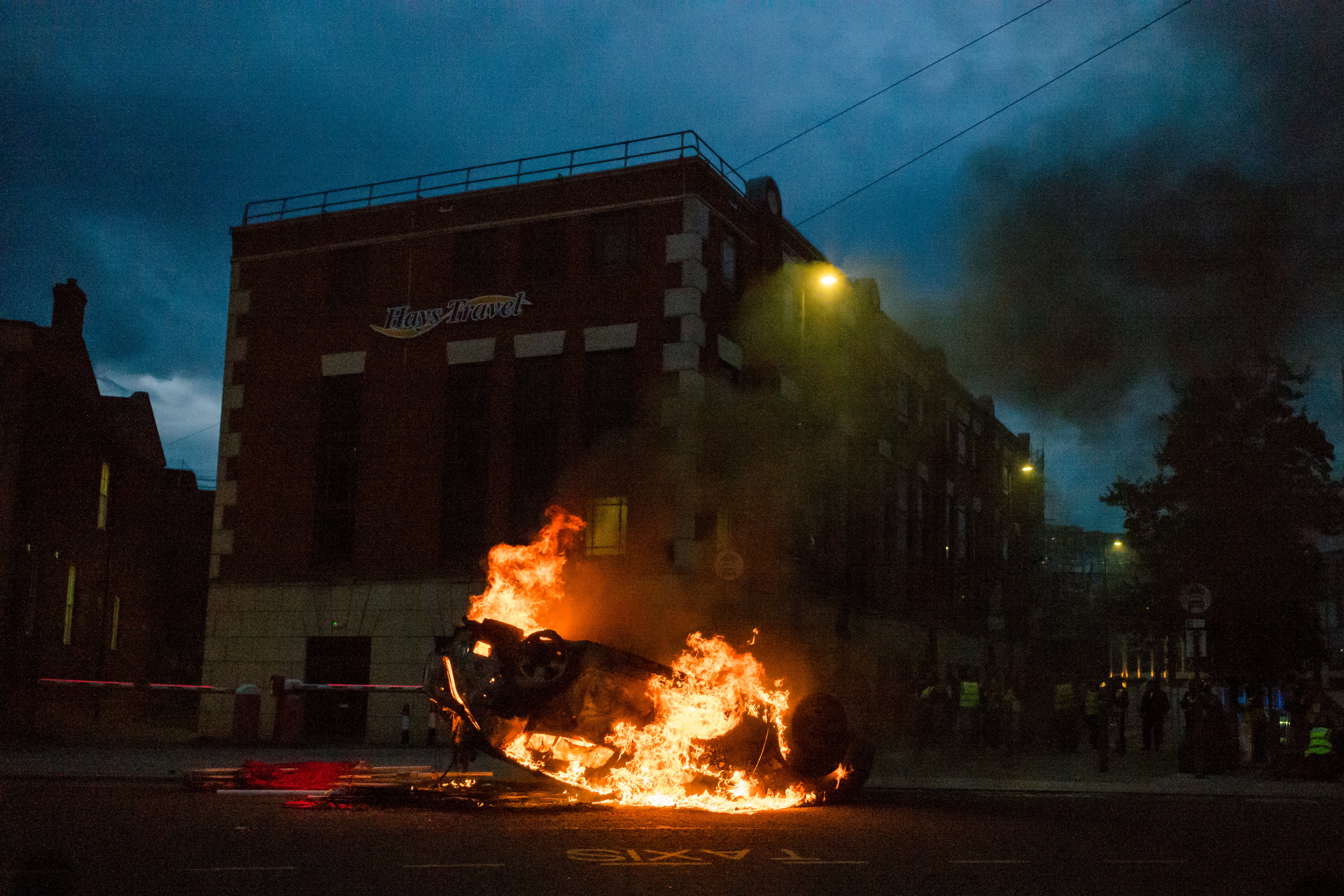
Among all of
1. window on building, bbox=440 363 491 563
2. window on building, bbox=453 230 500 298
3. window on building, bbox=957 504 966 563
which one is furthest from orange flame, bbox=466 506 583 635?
window on building, bbox=957 504 966 563

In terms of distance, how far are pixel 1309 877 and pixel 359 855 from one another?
6.19m

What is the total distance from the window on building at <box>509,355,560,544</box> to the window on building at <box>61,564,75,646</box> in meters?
12.9

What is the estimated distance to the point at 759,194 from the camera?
25.2m

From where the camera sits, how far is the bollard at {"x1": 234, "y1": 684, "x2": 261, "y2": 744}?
23.0 m

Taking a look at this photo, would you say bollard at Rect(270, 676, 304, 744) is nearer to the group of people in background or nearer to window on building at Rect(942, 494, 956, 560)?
the group of people in background

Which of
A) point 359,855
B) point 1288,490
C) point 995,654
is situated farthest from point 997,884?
point 995,654

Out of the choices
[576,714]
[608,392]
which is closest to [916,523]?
[608,392]

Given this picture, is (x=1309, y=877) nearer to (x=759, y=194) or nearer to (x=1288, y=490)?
(x=1288, y=490)

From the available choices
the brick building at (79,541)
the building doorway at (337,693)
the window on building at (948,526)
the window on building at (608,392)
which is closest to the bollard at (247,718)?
the building doorway at (337,693)

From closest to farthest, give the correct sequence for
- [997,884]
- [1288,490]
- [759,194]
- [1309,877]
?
[1309,877]
[997,884]
[1288,490]
[759,194]

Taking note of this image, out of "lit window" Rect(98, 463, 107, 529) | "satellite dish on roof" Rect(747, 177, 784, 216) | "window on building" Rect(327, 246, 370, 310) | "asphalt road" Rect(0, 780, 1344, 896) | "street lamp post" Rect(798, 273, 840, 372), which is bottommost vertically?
"asphalt road" Rect(0, 780, 1344, 896)

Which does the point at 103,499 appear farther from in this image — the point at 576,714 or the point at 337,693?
the point at 576,714

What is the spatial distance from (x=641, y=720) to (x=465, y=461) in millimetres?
13548

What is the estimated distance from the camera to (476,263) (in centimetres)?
2498
